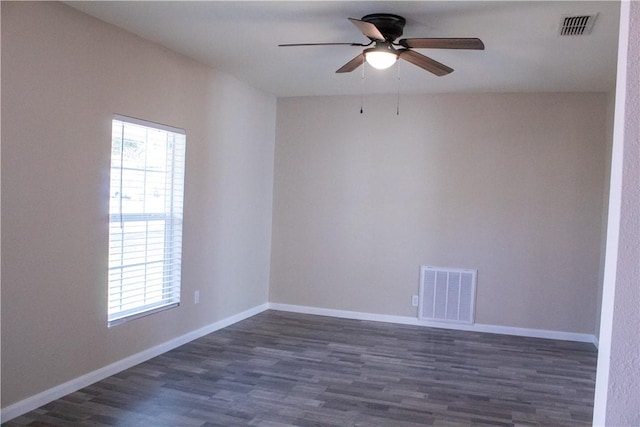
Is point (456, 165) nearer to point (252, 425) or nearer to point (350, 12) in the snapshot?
point (350, 12)

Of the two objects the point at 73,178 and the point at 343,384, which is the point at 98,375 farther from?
the point at 343,384

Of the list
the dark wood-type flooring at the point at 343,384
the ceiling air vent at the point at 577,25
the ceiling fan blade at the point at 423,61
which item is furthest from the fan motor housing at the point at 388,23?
the dark wood-type flooring at the point at 343,384

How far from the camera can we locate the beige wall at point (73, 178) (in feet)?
9.11

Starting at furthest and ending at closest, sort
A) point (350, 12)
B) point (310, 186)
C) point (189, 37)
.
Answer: point (310, 186), point (189, 37), point (350, 12)

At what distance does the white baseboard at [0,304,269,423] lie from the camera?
2.83 meters

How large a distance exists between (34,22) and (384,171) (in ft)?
11.7

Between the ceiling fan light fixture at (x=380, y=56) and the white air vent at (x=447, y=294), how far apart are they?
8.92 ft

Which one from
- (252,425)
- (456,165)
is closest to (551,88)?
(456,165)

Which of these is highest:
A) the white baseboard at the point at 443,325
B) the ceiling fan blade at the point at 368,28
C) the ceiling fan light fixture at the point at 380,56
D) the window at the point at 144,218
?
the ceiling fan blade at the point at 368,28

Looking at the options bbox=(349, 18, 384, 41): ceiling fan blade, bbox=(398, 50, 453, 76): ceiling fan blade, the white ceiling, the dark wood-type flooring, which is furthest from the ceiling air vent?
the dark wood-type flooring

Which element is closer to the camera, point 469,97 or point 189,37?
point 189,37

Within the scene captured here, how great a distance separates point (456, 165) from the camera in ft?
17.0

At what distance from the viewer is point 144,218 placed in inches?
150

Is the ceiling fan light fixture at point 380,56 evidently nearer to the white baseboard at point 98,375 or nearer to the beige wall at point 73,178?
the beige wall at point 73,178
